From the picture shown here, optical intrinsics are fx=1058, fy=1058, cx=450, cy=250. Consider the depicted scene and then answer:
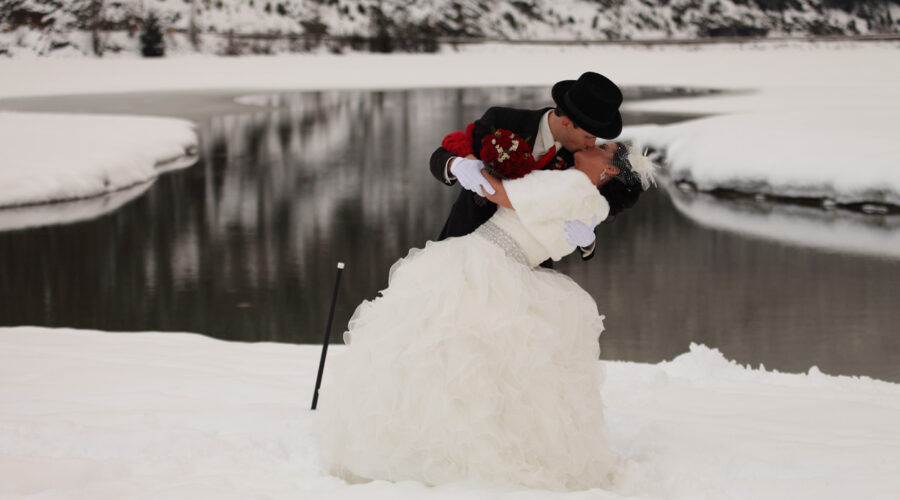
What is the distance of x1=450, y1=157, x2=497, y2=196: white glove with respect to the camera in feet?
10.5

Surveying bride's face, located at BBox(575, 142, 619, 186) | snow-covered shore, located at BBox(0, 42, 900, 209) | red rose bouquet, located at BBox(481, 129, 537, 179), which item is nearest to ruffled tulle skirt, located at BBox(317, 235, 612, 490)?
red rose bouquet, located at BBox(481, 129, 537, 179)

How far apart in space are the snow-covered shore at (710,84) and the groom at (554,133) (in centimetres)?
950

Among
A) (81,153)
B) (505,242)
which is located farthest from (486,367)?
(81,153)

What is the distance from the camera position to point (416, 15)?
48344mm

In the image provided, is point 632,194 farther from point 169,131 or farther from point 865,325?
point 169,131

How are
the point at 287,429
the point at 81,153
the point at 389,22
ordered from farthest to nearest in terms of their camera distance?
the point at 389,22, the point at 81,153, the point at 287,429

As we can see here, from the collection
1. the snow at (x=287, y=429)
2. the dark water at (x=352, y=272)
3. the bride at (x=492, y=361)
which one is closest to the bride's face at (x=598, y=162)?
the bride at (x=492, y=361)

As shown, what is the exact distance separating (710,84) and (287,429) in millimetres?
27579

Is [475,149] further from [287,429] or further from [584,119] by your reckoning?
[287,429]

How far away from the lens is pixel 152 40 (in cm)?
Result: 3797

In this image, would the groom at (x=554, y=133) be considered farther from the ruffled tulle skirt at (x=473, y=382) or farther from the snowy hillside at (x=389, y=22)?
the snowy hillside at (x=389, y=22)

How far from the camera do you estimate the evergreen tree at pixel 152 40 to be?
3797cm

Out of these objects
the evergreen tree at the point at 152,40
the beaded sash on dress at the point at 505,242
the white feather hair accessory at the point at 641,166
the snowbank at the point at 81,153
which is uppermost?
the white feather hair accessory at the point at 641,166

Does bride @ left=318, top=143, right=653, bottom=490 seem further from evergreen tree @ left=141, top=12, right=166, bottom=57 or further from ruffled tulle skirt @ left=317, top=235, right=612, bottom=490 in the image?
evergreen tree @ left=141, top=12, right=166, bottom=57
